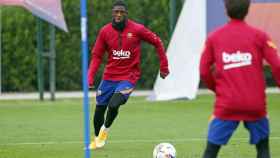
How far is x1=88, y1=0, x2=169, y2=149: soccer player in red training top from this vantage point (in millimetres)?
13000

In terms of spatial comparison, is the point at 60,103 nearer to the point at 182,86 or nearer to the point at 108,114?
the point at 182,86

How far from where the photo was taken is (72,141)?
1423 cm

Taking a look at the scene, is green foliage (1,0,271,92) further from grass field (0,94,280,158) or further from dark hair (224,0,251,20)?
dark hair (224,0,251,20)

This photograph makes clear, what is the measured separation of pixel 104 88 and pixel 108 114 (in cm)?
37

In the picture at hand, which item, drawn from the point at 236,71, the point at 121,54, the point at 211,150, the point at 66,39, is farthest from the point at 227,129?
the point at 66,39

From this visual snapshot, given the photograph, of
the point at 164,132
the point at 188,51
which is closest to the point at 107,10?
the point at 188,51

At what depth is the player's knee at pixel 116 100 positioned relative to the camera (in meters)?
12.9

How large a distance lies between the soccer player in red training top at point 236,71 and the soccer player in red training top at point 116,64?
4272mm

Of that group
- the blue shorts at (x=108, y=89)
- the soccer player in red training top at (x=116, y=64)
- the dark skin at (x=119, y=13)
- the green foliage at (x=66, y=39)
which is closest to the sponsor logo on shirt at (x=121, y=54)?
the soccer player in red training top at (x=116, y=64)

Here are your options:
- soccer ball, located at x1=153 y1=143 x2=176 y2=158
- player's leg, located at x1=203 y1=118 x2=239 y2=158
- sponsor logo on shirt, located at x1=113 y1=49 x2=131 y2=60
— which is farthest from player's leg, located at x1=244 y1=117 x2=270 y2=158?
sponsor logo on shirt, located at x1=113 y1=49 x2=131 y2=60

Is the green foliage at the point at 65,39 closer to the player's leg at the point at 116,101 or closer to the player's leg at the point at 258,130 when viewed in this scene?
the player's leg at the point at 116,101

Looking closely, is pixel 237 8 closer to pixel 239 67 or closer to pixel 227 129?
pixel 239 67

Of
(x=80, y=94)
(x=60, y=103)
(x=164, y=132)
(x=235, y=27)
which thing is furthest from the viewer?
(x=80, y=94)


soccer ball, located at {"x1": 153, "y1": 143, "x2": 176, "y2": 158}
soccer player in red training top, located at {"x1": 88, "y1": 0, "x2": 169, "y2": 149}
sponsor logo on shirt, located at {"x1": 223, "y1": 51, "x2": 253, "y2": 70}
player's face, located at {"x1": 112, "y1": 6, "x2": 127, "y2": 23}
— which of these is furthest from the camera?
soccer player in red training top, located at {"x1": 88, "y1": 0, "x2": 169, "y2": 149}
